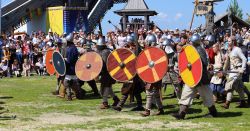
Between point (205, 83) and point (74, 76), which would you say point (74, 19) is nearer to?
point (74, 76)

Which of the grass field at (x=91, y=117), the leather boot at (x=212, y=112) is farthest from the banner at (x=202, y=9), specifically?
the leather boot at (x=212, y=112)

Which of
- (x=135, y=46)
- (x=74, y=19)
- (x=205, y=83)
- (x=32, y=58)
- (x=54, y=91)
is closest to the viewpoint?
(x=205, y=83)

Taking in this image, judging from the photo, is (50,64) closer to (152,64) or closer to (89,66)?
(89,66)

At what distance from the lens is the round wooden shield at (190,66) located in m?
10.4

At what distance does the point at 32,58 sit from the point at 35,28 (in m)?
12.6

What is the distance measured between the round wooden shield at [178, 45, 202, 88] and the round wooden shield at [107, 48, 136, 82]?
130 centimetres

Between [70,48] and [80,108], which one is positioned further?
[70,48]

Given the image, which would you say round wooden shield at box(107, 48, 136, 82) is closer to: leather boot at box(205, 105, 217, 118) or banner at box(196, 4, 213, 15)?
leather boot at box(205, 105, 217, 118)

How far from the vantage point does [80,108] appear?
1223 centimetres

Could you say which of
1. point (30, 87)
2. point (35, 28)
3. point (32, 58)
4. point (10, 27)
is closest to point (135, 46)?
point (30, 87)

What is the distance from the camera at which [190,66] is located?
10.5 meters

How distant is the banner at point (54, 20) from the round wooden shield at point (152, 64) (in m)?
24.2

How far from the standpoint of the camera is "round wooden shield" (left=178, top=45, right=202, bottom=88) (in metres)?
10.4

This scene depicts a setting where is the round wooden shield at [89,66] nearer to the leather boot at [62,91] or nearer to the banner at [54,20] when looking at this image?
the leather boot at [62,91]
